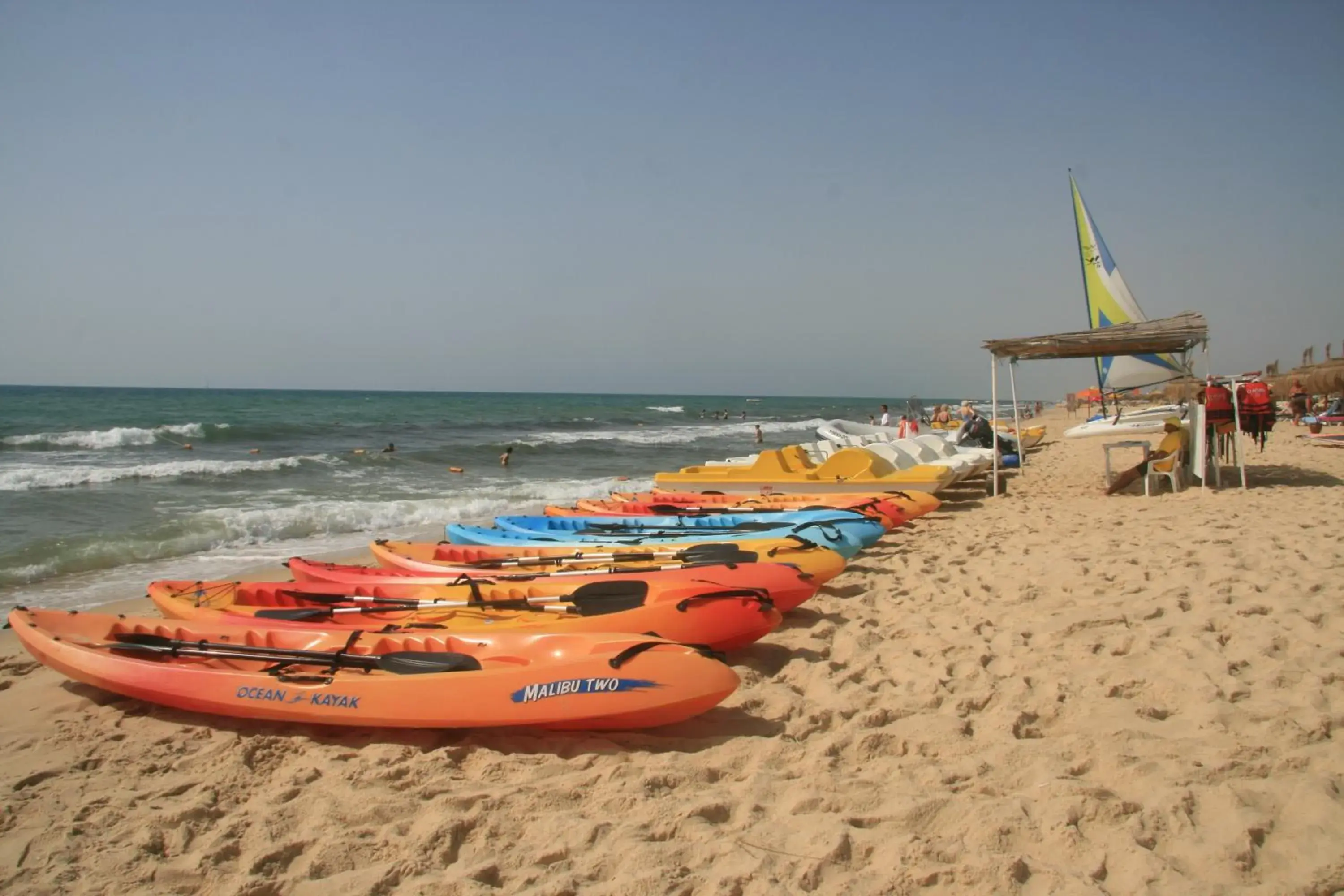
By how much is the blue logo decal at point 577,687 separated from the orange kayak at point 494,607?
2.63 feet

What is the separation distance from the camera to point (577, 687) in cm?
341

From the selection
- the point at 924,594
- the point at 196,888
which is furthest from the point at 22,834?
the point at 924,594

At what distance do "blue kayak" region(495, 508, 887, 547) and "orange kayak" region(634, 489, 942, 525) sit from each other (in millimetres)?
579

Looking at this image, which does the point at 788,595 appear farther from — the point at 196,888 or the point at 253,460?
the point at 253,460

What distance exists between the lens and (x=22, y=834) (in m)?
2.86

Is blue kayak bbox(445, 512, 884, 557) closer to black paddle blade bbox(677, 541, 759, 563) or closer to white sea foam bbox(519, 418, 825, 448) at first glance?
black paddle blade bbox(677, 541, 759, 563)

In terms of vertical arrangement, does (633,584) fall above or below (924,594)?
above

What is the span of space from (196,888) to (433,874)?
0.78 m

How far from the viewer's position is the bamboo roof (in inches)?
351

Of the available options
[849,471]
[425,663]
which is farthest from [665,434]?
[425,663]

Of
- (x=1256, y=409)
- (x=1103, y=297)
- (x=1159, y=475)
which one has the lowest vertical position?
(x=1159, y=475)

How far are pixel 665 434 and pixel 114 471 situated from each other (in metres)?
20.5

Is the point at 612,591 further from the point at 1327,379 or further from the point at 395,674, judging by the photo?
the point at 1327,379

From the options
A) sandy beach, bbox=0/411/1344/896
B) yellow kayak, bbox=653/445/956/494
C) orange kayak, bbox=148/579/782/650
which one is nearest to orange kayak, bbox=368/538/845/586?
orange kayak, bbox=148/579/782/650
